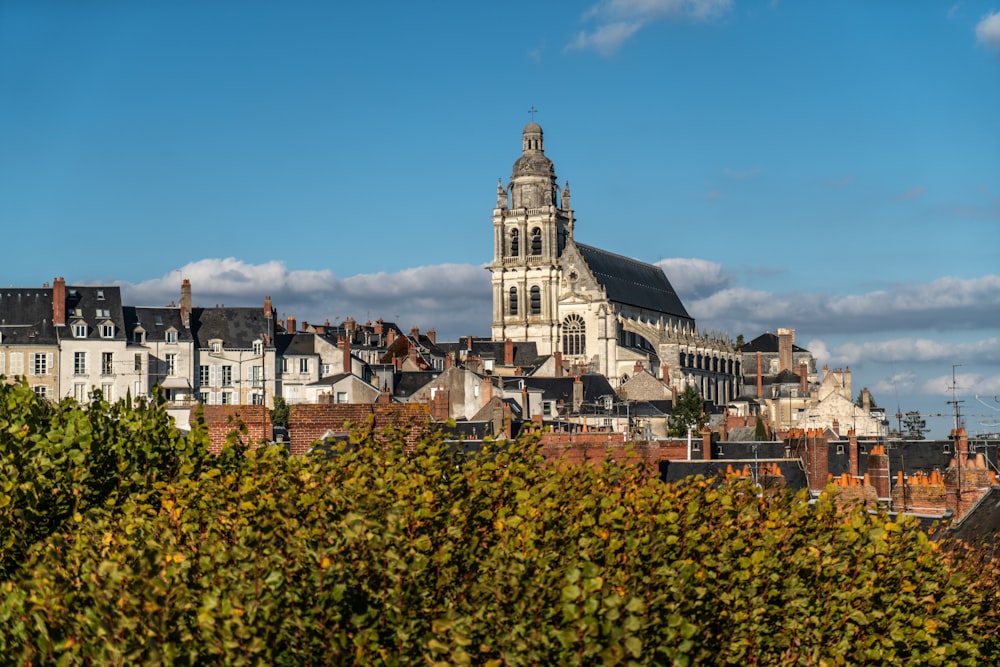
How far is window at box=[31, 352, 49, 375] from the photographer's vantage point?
242 ft

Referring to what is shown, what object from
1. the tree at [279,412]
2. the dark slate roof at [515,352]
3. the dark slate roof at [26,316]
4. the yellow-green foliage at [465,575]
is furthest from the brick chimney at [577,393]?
the yellow-green foliage at [465,575]

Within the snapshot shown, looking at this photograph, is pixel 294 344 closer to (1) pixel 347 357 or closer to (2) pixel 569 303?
(1) pixel 347 357

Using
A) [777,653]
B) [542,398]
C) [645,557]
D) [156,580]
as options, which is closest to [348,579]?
[156,580]

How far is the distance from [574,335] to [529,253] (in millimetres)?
9360

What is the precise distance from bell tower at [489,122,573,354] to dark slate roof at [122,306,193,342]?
142 ft

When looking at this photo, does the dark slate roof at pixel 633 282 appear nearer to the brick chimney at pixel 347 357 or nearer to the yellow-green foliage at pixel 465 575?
the brick chimney at pixel 347 357

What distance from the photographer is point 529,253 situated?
121 metres

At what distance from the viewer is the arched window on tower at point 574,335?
→ 115812 mm

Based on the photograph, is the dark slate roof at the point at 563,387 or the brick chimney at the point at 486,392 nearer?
the brick chimney at the point at 486,392

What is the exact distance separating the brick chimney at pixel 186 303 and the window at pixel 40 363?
8.88 meters

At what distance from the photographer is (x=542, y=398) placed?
7869 centimetres

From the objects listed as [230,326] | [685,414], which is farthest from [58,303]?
[685,414]

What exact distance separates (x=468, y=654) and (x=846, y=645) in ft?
10.7

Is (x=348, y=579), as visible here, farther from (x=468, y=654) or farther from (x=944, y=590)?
(x=944, y=590)
